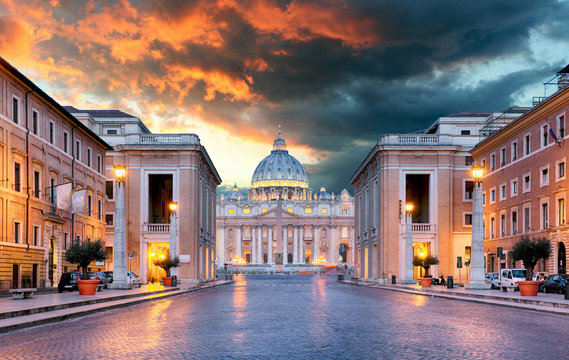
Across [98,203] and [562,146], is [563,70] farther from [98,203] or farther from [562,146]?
[98,203]

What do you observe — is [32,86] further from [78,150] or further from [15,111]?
[78,150]

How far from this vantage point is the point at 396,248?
222 feet

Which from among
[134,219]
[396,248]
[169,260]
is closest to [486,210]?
[396,248]

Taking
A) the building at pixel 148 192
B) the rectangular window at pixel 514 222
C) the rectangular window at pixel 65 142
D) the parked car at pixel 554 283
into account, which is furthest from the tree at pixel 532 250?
the building at pixel 148 192

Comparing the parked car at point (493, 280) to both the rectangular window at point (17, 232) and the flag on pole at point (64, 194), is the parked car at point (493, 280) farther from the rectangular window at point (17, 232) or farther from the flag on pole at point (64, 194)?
the rectangular window at point (17, 232)

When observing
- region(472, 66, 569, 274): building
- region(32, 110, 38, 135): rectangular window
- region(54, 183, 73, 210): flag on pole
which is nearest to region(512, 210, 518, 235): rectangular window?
region(472, 66, 569, 274): building

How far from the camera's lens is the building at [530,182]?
4438 cm

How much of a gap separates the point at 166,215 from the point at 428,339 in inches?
2802

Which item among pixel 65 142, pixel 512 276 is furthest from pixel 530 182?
pixel 65 142

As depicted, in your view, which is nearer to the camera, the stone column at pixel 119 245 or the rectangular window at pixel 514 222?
the stone column at pixel 119 245

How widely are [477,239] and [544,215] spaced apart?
1019 cm

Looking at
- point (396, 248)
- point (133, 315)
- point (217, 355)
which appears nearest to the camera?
point (217, 355)

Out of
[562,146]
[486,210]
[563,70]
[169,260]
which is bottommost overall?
[169,260]

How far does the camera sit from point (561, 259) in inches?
1740
